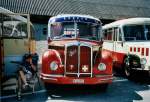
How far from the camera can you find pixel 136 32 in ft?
42.7

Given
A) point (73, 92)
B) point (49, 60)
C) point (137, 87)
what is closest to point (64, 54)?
point (49, 60)

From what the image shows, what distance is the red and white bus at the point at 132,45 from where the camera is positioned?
460 inches

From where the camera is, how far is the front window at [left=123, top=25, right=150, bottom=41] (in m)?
12.9

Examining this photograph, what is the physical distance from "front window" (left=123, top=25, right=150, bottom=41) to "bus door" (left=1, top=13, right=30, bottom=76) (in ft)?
13.4

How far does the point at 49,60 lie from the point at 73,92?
4.45 feet

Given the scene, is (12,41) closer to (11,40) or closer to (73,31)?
(11,40)

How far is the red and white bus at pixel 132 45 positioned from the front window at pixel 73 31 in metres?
1.92

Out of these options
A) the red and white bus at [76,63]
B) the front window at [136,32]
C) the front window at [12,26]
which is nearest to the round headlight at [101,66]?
the red and white bus at [76,63]

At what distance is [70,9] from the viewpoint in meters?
33.9

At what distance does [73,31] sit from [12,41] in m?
2.03

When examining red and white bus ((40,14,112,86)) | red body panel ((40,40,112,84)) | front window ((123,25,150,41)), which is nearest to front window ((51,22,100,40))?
red and white bus ((40,14,112,86))

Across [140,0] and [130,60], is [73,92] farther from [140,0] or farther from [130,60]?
[140,0]

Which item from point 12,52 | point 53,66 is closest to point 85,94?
point 53,66

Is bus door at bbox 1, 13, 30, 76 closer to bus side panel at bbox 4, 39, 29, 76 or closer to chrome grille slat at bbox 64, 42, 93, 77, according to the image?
bus side panel at bbox 4, 39, 29, 76
